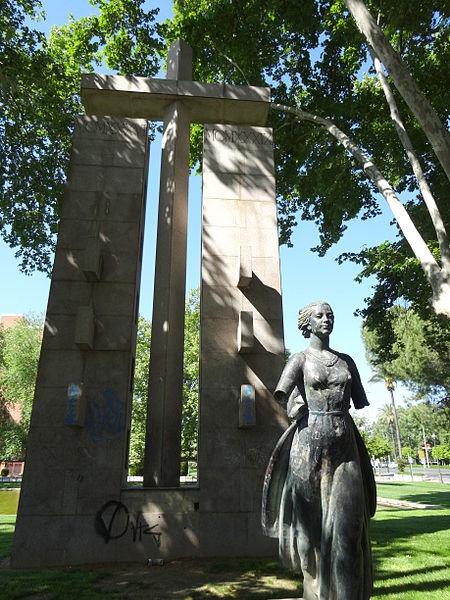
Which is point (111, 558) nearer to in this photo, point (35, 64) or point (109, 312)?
point (109, 312)

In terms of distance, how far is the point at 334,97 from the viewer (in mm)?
17641

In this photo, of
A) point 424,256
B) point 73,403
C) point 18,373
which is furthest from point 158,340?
point 18,373

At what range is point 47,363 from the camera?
938 cm

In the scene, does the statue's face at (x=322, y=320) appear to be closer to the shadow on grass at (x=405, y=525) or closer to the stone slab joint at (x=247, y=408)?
the stone slab joint at (x=247, y=408)

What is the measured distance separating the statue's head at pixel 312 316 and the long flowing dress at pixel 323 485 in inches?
9.5

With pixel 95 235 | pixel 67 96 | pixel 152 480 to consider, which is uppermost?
pixel 67 96

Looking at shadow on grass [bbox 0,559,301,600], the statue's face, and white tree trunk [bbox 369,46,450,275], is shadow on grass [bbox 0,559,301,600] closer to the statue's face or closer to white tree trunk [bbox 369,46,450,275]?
the statue's face

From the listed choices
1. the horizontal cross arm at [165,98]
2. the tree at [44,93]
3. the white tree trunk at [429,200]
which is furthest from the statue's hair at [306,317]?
the tree at [44,93]

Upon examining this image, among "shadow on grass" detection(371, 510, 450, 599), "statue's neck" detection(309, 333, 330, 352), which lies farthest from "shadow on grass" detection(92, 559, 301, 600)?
"statue's neck" detection(309, 333, 330, 352)

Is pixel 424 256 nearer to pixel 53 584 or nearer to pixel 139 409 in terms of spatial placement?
pixel 53 584

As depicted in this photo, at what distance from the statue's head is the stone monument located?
5.28m

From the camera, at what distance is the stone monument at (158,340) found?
27.8 feet

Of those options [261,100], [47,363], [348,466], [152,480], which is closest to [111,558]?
[152,480]

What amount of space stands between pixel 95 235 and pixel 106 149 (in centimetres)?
271
